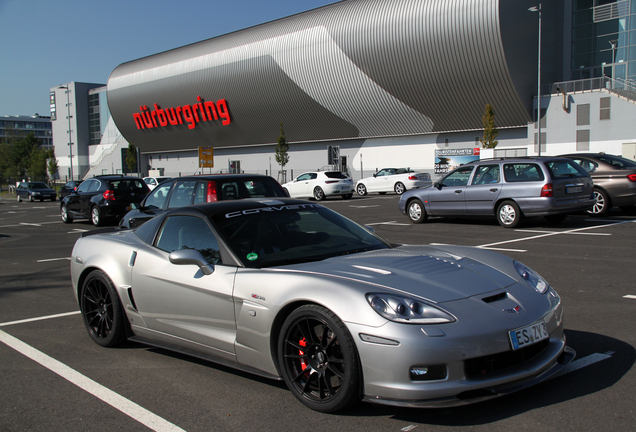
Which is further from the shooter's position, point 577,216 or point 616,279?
point 577,216

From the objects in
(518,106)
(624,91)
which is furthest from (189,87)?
(624,91)

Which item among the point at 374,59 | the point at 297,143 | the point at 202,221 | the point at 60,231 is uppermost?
the point at 374,59

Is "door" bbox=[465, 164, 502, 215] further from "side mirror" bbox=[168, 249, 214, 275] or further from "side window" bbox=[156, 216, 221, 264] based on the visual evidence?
"side mirror" bbox=[168, 249, 214, 275]

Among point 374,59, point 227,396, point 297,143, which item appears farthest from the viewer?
point 297,143

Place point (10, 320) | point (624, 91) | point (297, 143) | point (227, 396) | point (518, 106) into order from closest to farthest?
1. point (227, 396)
2. point (10, 320)
3. point (624, 91)
4. point (518, 106)
5. point (297, 143)

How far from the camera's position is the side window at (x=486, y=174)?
13773mm

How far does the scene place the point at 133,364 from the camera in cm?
468

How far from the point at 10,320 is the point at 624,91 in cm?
3723

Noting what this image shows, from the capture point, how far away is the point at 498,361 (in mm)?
3336

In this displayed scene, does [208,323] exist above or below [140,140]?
below

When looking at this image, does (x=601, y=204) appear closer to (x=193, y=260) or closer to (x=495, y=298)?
(x=495, y=298)

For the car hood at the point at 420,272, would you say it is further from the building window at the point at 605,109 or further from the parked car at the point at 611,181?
the building window at the point at 605,109

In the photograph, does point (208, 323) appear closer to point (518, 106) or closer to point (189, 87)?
point (518, 106)

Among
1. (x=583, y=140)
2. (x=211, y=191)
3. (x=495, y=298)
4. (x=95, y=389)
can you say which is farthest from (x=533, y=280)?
(x=583, y=140)
